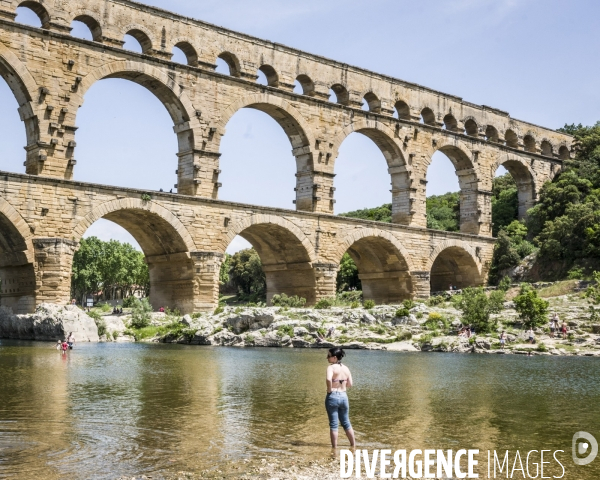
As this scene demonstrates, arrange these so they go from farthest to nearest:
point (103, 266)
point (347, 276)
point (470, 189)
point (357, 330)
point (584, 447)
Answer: point (103, 266)
point (347, 276)
point (470, 189)
point (357, 330)
point (584, 447)

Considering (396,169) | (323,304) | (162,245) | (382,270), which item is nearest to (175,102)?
(162,245)

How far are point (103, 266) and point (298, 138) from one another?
34.7 meters

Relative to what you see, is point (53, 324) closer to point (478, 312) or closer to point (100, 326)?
point (100, 326)

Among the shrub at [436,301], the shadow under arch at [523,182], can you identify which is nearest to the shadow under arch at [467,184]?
the shadow under arch at [523,182]

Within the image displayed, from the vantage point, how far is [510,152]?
4566cm

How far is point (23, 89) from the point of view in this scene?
28047 millimetres

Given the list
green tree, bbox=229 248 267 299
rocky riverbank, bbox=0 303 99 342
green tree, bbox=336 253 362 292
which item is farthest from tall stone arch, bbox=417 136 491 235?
green tree, bbox=229 248 267 299

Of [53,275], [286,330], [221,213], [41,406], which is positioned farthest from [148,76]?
[41,406]

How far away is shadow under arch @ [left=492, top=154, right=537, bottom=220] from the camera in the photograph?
153 ft

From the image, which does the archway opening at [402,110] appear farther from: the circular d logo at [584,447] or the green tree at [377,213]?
the circular d logo at [584,447]

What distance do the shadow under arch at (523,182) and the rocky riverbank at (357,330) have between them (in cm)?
1689

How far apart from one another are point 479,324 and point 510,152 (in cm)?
2061

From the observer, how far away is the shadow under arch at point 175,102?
3064 centimetres

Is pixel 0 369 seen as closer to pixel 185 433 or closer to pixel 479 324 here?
pixel 185 433
